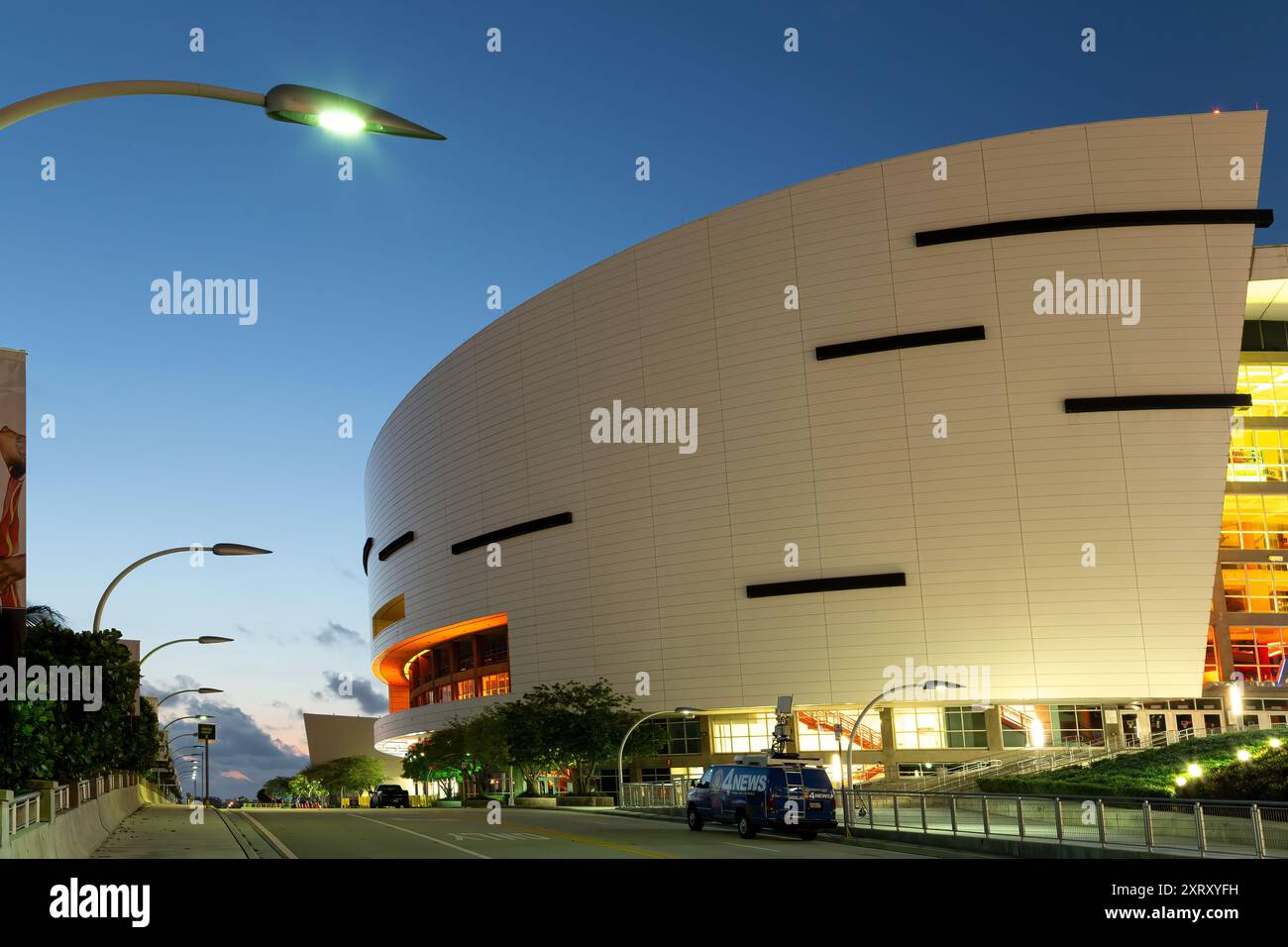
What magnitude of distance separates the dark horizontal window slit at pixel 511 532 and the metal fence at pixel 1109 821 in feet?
198

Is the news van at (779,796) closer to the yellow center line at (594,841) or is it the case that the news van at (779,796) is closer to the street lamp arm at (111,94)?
the yellow center line at (594,841)

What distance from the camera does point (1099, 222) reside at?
77000 mm

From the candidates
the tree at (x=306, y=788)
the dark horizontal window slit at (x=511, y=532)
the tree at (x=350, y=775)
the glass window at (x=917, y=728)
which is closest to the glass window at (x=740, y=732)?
the glass window at (x=917, y=728)

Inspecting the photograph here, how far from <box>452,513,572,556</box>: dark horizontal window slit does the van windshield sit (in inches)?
2367

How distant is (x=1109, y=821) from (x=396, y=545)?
99914 mm

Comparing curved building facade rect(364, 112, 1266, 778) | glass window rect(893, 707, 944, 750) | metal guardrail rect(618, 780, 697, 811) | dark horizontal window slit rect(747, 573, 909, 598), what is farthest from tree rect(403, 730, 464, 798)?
metal guardrail rect(618, 780, 697, 811)

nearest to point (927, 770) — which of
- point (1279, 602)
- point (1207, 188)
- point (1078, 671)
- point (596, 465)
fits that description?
point (1078, 671)

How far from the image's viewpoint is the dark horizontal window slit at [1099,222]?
76.1 meters

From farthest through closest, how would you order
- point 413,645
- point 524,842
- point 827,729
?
point 413,645 < point 827,729 < point 524,842

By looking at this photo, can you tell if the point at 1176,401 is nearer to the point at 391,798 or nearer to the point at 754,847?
the point at 391,798

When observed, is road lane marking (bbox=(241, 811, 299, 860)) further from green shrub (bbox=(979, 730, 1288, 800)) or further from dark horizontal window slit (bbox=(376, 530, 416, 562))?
dark horizontal window slit (bbox=(376, 530, 416, 562))

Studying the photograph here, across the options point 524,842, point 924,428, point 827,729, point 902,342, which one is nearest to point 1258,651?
point 924,428
